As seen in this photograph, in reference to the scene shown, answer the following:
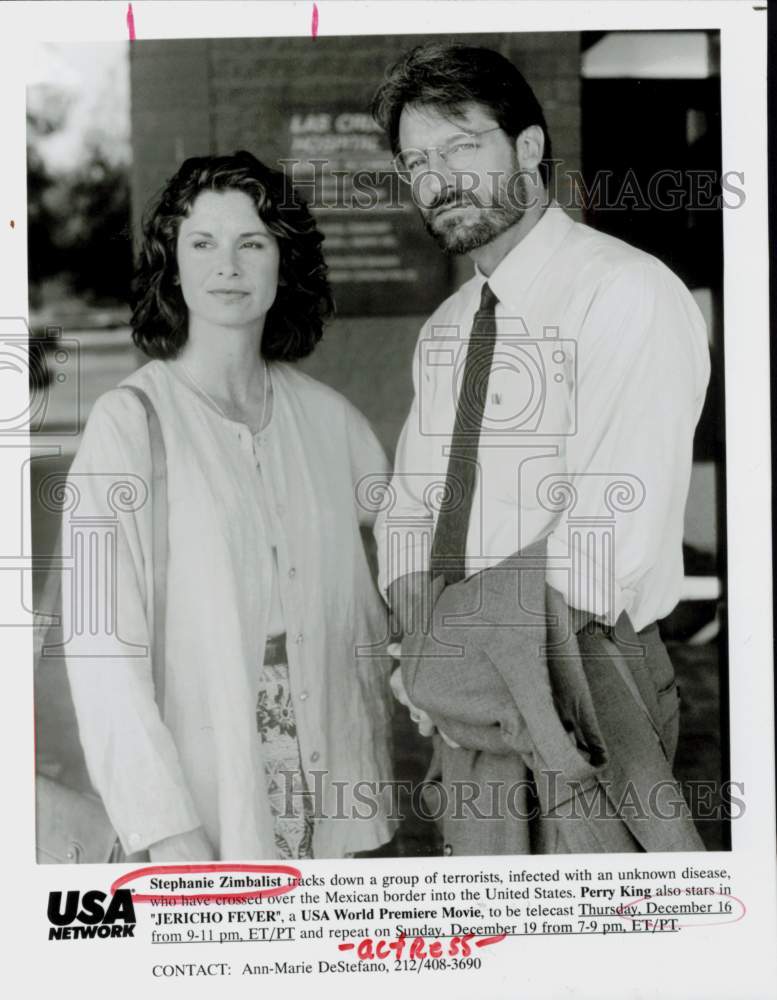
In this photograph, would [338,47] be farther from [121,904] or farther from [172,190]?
[121,904]


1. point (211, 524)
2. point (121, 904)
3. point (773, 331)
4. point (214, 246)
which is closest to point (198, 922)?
point (121, 904)

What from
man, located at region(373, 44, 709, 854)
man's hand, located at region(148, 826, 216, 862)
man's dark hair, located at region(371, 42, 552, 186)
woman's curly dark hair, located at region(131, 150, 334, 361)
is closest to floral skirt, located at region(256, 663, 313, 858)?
man's hand, located at region(148, 826, 216, 862)

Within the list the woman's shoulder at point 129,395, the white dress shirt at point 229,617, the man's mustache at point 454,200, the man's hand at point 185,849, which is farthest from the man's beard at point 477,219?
the man's hand at point 185,849

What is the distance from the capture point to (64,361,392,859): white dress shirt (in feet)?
8.62

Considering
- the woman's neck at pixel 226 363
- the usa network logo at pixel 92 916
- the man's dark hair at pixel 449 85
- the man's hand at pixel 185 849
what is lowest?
the usa network logo at pixel 92 916

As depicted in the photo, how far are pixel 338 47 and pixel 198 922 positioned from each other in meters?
2.01

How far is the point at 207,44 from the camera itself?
264cm

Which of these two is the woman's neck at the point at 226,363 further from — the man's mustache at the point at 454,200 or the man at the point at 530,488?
the man's mustache at the point at 454,200

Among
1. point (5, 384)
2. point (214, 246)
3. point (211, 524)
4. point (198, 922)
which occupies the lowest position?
point (198, 922)

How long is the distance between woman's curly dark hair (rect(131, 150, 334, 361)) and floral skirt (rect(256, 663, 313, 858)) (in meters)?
0.79

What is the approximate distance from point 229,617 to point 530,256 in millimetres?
1067

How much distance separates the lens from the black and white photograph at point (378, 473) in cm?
263

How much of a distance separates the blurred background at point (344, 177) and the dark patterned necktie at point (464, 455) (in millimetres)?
133

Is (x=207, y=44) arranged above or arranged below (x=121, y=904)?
above
